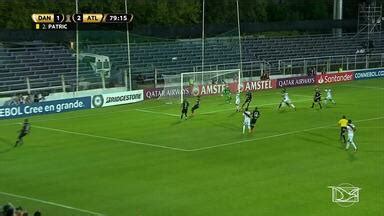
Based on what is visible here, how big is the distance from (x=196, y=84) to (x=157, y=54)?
15.9 m

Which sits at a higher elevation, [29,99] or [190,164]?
[29,99]

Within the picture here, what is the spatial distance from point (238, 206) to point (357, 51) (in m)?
Answer: 70.1

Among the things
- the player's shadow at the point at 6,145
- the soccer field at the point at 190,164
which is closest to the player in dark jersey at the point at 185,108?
the soccer field at the point at 190,164

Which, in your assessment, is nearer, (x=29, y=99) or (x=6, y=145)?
(x=6, y=145)

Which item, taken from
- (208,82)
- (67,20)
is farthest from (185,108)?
(208,82)

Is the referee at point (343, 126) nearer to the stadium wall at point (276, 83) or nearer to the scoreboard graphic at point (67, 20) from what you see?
the scoreboard graphic at point (67, 20)

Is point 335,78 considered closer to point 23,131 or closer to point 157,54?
point 157,54

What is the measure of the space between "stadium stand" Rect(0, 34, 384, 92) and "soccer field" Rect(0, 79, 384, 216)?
12.6m

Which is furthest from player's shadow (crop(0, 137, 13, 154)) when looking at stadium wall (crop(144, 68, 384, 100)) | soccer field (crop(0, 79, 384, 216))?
stadium wall (crop(144, 68, 384, 100))

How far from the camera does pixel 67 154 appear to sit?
3509 centimetres

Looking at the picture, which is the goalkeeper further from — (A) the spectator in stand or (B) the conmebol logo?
(B) the conmebol logo

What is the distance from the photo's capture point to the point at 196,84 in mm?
61500

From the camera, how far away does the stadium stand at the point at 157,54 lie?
62.5 meters

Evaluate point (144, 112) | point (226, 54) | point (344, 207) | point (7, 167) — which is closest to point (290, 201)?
point (344, 207)
